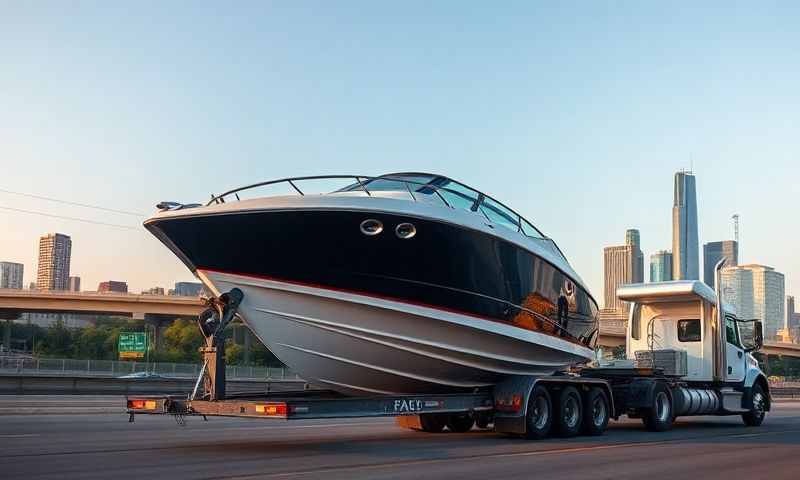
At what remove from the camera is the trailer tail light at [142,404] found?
39.3 ft

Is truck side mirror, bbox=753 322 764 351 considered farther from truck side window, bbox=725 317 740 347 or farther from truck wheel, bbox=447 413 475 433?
truck wheel, bbox=447 413 475 433

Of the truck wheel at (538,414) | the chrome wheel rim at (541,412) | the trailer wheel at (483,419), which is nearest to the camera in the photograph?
the truck wheel at (538,414)

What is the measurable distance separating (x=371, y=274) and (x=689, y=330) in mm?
10556

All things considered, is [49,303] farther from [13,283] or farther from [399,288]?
[13,283]

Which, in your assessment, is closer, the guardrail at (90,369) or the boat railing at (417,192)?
the boat railing at (417,192)

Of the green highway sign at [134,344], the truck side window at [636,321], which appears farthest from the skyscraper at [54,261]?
the truck side window at [636,321]

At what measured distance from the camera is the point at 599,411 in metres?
16.0

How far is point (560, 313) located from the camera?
1542 cm

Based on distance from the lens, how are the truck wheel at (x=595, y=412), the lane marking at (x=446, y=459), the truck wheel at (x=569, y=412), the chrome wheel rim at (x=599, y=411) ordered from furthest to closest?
Answer: the chrome wheel rim at (x=599, y=411) < the truck wheel at (x=595, y=412) < the truck wheel at (x=569, y=412) < the lane marking at (x=446, y=459)

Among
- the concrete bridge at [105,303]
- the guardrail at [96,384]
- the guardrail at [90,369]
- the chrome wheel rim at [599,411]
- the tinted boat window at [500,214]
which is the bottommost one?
the guardrail at [96,384]

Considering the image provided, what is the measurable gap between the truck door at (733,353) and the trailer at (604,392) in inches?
1.0

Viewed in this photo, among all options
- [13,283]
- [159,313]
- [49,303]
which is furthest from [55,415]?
[13,283]

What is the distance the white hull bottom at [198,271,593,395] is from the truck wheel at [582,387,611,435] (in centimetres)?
224

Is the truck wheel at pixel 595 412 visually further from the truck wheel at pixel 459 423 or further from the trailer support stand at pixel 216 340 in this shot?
the trailer support stand at pixel 216 340
